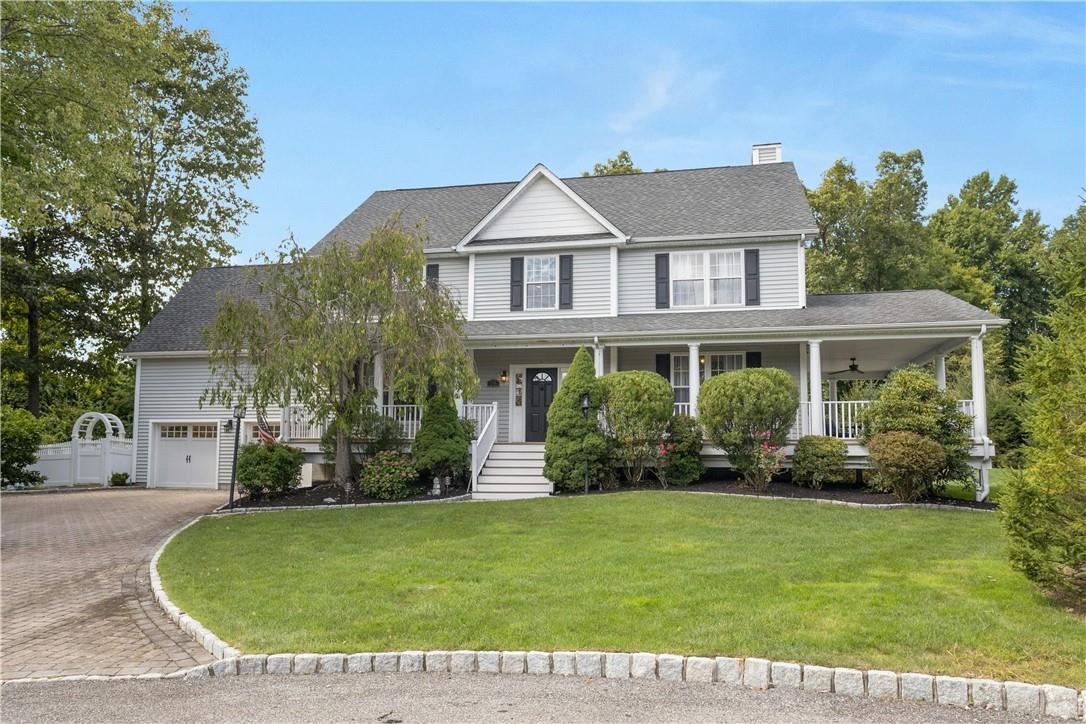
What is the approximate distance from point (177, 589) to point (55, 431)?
2725 cm

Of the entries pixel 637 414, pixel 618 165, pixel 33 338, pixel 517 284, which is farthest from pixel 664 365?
pixel 33 338

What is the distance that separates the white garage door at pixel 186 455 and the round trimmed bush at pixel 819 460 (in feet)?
54.8

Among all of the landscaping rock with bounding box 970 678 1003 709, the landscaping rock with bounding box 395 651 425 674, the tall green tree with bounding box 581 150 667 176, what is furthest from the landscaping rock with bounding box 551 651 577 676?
the tall green tree with bounding box 581 150 667 176

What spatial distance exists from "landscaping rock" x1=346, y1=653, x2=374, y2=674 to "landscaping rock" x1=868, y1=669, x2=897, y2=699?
3.49 metres

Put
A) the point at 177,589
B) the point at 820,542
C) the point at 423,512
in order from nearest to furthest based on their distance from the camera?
the point at 177,589 < the point at 820,542 < the point at 423,512

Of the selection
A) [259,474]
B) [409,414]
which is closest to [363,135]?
[409,414]

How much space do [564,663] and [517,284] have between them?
14.4 metres

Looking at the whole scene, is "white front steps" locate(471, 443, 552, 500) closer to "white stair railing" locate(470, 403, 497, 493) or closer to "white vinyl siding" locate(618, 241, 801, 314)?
"white stair railing" locate(470, 403, 497, 493)

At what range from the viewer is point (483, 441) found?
16547 mm

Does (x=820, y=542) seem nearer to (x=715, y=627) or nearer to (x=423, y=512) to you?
(x=715, y=627)

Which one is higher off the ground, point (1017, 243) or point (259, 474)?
point (1017, 243)

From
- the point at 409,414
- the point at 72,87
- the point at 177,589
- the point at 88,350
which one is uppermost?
the point at 72,87

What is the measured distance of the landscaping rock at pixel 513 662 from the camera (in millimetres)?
5465

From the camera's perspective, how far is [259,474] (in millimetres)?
15523
